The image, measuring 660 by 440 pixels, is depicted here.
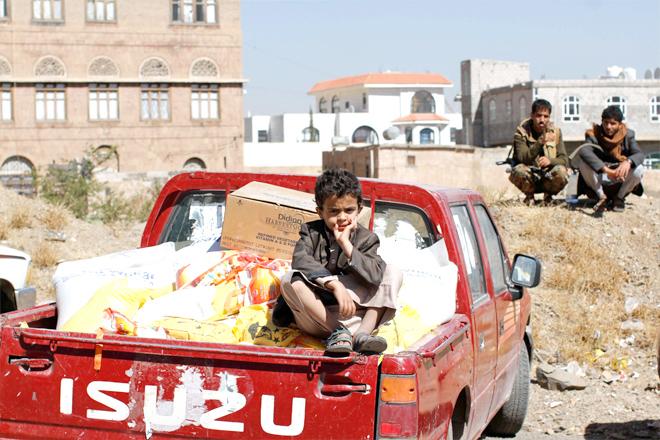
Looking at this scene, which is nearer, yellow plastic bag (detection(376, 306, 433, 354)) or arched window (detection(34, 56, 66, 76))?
yellow plastic bag (detection(376, 306, 433, 354))

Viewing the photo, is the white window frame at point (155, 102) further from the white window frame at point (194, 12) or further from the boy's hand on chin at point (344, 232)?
the boy's hand on chin at point (344, 232)

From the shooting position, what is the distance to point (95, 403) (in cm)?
416

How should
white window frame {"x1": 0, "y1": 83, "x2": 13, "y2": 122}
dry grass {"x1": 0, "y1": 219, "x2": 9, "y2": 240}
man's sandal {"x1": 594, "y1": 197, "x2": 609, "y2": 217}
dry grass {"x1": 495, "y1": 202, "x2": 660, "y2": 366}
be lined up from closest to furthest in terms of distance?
dry grass {"x1": 495, "y1": 202, "x2": 660, "y2": 366}, man's sandal {"x1": 594, "y1": 197, "x2": 609, "y2": 217}, dry grass {"x1": 0, "y1": 219, "x2": 9, "y2": 240}, white window frame {"x1": 0, "y1": 83, "x2": 13, "y2": 122}

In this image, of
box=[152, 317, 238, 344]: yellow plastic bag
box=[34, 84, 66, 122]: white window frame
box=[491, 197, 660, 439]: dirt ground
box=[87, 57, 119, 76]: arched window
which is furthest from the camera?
box=[87, 57, 119, 76]: arched window

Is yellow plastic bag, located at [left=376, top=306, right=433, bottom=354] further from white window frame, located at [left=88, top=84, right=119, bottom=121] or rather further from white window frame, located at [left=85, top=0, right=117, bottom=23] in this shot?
white window frame, located at [left=85, top=0, right=117, bottom=23]

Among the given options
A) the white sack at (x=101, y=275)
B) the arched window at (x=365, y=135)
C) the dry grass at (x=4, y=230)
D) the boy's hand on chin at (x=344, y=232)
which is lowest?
the dry grass at (x=4, y=230)

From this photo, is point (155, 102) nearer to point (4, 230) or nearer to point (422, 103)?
point (4, 230)

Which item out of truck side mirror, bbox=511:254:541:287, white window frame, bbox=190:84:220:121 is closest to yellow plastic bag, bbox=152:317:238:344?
truck side mirror, bbox=511:254:541:287

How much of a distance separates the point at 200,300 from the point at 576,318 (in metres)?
6.66

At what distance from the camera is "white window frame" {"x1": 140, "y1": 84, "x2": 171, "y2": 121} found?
5428 centimetres

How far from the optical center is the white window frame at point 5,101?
2073 inches

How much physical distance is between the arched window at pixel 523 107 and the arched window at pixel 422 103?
2265 cm

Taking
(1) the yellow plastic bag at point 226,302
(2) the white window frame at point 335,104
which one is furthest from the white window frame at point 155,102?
(2) the white window frame at point 335,104

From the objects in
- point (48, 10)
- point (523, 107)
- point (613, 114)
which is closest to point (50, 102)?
point (48, 10)
